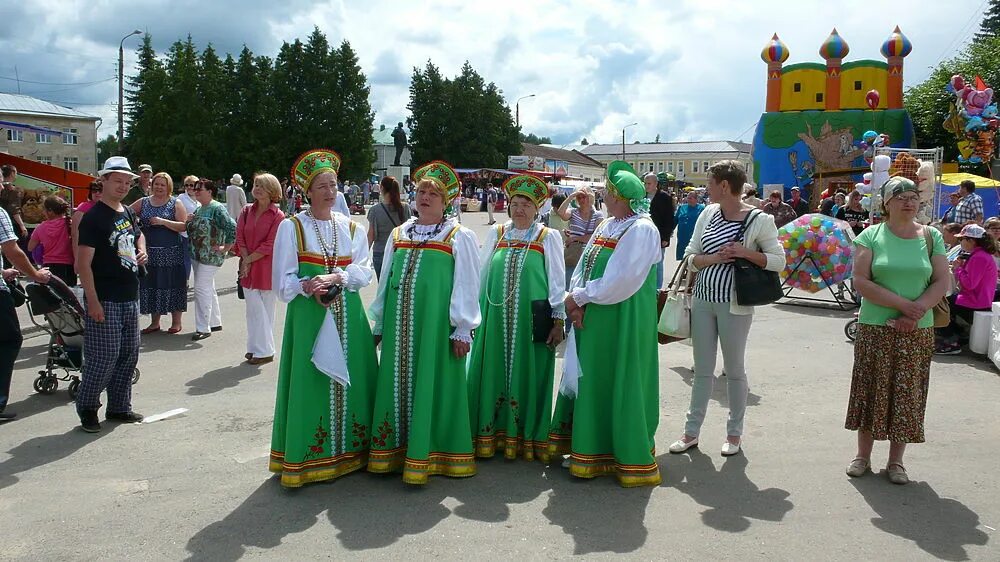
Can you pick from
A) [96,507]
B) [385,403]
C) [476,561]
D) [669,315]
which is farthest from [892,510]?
[96,507]

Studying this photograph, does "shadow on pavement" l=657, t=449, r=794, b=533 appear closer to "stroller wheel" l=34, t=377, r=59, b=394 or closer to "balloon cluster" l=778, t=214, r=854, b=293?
"stroller wheel" l=34, t=377, r=59, b=394

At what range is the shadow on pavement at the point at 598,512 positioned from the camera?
12.6 feet

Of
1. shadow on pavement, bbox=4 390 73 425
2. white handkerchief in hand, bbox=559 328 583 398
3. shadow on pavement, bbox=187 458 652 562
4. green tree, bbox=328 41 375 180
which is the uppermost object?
green tree, bbox=328 41 375 180

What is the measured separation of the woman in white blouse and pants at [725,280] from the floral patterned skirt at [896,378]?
2.31 ft

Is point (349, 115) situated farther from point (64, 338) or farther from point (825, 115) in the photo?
point (64, 338)

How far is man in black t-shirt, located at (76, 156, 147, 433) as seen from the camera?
525cm

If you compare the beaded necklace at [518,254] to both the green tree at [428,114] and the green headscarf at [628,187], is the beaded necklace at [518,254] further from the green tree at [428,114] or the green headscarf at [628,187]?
the green tree at [428,114]

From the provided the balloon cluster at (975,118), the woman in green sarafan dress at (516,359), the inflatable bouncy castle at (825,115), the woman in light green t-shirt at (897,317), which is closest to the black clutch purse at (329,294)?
the woman in green sarafan dress at (516,359)

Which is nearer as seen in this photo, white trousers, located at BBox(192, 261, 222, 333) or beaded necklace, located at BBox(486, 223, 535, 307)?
beaded necklace, located at BBox(486, 223, 535, 307)

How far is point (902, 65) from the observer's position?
27.8 metres

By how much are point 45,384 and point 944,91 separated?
41.2m

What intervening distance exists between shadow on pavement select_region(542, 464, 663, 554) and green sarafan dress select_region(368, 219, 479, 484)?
1.96ft

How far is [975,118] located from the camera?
66.4 feet

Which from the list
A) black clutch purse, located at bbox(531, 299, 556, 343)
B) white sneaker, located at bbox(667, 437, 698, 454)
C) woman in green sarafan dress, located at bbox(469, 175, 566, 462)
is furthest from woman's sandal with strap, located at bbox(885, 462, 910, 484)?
black clutch purse, located at bbox(531, 299, 556, 343)
